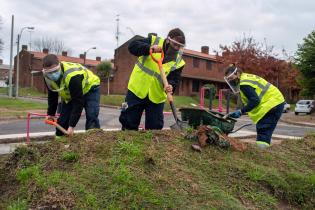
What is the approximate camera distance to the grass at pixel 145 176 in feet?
9.78

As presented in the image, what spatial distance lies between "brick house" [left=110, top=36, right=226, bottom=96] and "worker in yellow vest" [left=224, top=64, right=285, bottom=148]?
3762 centimetres

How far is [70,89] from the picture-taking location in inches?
189

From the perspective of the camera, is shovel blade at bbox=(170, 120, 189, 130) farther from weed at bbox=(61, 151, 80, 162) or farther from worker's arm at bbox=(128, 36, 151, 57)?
weed at bbox=(61, 151, 80, 162)

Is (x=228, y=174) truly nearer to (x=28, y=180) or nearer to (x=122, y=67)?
(x=28, y=180)

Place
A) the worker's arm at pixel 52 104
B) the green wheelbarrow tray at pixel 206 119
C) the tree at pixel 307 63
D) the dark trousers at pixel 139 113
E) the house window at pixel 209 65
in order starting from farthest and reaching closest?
1. the house window at pixel 209 65
2. the tree at pixel 307 63
3. the green wheelbarrow tray at pixel 206 119
4. the worker's arm at pixel 52 104
5. the dark trousers at pixel 139 113

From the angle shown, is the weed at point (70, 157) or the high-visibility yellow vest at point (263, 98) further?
the high-visibility yellow vest at point (263, 98)

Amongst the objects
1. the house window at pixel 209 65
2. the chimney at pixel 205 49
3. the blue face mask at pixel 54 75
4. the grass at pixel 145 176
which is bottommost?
the grass at pixel 145 176

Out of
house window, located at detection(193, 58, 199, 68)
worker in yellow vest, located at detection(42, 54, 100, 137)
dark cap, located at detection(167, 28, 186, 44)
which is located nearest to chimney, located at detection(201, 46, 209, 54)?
house window, located at detection(193, 58, 199, 68)

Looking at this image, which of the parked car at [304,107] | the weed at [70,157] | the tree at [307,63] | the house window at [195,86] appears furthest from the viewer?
the house window at [195,86]

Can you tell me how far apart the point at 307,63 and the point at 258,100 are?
71.0ft

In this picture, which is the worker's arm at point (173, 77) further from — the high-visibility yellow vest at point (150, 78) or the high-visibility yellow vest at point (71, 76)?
the high-visibility yellow vest at point (71, 76)

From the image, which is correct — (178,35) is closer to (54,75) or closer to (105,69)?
(54,75)

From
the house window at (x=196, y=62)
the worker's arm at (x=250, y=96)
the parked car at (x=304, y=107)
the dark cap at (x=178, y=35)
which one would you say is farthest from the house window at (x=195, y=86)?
the dark cap at (x=178, y=35)

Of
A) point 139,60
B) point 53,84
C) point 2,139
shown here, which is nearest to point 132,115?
point 139,60
